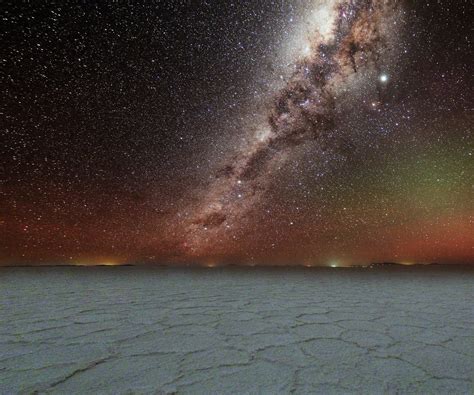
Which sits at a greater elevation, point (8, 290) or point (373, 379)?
point (8, 290)

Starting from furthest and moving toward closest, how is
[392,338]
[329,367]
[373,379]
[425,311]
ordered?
[425,311]
[392,338]
[329,367]
[373,379]

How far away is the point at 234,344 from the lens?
1813 millimetres

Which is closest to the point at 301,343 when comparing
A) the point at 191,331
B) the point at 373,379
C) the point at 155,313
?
the point at 373,379

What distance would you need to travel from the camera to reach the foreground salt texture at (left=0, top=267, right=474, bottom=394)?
4.32ft

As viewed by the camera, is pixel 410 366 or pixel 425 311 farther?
pixel 425 311

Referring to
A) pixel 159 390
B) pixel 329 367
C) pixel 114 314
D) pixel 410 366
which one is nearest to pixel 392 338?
pixel 410 366

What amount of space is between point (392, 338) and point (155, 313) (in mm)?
1682

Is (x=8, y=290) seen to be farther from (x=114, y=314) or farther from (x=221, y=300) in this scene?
(x=221, y=300)

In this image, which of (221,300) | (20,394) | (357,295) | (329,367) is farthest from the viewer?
(357,295)

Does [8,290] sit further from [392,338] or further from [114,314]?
[392,338]

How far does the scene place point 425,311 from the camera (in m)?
2.80

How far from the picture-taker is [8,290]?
3.91 m

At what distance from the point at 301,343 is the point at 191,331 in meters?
0.68

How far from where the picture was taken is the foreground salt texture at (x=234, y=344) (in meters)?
1.32
